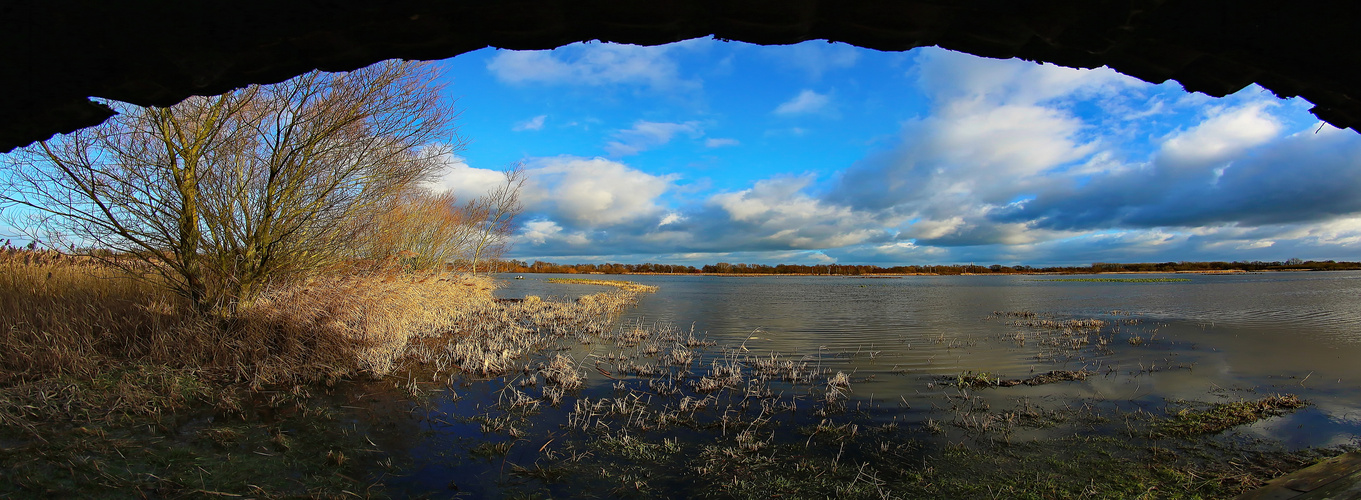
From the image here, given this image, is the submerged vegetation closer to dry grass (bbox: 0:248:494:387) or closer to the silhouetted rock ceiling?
dry grass (bbox: 0:248:494:387)

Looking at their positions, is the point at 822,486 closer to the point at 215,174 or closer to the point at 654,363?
the point at 654,363

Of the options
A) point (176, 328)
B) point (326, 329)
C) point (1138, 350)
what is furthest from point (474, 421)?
point (1138, 350)

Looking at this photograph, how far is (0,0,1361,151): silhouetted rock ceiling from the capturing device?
281cm

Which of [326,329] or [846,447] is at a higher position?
[326,329]

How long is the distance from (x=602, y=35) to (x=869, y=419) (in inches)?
265

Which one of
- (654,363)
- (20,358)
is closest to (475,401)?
(654,363)

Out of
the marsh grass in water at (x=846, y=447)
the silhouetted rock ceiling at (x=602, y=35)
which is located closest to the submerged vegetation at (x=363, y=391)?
the marsh grass in water at (x=846, y=447)

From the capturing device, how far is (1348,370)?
35.4ft

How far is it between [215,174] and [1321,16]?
1424 cm

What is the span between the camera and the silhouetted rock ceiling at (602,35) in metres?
2.81

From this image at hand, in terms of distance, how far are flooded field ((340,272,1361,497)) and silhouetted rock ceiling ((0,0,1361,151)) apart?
3990mm

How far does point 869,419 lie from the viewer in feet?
24.9

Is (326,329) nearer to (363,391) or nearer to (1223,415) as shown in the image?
(363,391)

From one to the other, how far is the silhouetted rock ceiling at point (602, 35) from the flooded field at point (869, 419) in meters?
3.99
